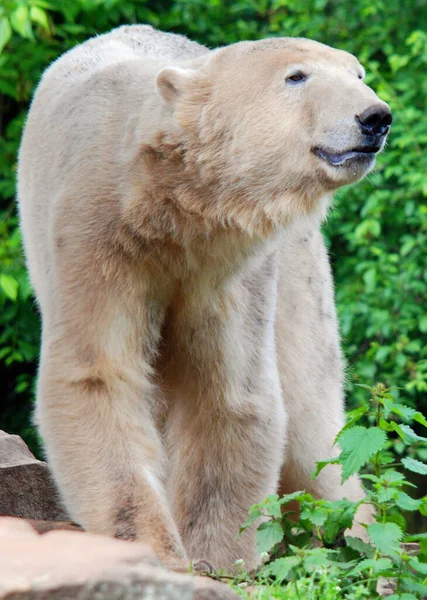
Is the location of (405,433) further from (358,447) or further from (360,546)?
(360,546)

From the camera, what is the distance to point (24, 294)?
23.4 ft

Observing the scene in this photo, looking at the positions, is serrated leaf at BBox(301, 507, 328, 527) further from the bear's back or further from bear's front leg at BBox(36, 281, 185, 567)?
the bear's back

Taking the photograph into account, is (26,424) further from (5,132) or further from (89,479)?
(89,479)

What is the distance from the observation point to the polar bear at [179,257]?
3748 millimetres

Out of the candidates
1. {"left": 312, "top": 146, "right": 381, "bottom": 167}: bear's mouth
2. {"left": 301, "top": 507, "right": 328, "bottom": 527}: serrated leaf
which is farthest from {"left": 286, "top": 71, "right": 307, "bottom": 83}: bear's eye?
{"left": 301, "top": 507, "right": 328, "bottom": 527}: serrated leaf

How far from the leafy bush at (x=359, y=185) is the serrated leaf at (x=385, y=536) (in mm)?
3973

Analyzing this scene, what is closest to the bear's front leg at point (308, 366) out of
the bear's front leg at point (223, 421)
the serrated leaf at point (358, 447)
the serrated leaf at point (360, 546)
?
the bear's front leg at point (223, 421)

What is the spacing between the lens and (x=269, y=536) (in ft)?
11.4

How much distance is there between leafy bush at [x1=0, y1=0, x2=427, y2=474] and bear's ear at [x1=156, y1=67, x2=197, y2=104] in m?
3.20

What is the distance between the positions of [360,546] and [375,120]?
4.38ft

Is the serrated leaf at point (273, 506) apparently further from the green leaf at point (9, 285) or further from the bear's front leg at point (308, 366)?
the green leaf at point (9, 285)

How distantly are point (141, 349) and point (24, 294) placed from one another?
3.37 metres

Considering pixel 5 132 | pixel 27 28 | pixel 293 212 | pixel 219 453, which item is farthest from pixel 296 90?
pixel 5 132

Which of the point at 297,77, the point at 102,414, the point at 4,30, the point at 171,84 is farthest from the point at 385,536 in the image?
the point at 4,30
